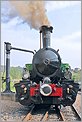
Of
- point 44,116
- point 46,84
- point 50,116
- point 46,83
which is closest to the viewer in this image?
point 44,116

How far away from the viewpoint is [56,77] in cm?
950

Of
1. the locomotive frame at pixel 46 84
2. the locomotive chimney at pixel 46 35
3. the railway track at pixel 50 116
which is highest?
the locomotive chimney at pixel 46 35

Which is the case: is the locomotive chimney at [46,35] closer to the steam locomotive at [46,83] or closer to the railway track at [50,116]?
the steam locomotive at [46,83]

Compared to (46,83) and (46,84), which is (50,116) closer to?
(46,84)

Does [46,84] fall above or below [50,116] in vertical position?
above

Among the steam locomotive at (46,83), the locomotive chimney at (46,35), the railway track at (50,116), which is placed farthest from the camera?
the locomotive chimney at (46,35)

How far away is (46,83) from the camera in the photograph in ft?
29.2

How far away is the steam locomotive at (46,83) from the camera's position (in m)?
8.69

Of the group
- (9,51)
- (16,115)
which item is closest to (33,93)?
(16,115)

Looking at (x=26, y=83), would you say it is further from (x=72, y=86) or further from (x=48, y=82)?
(x=72, y=86)

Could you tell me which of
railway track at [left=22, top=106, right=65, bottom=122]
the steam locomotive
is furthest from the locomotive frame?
railway track at [left=22, top=106, right=65, bottom=122]

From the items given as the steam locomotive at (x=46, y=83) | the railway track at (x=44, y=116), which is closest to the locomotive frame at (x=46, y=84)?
the steam locomotive at (x=46, y=83)

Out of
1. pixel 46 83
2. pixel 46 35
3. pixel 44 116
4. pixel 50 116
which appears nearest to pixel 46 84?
pixel 46 83

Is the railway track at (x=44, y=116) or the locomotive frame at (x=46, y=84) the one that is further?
the locomotive frame at (x=46, y=84)
